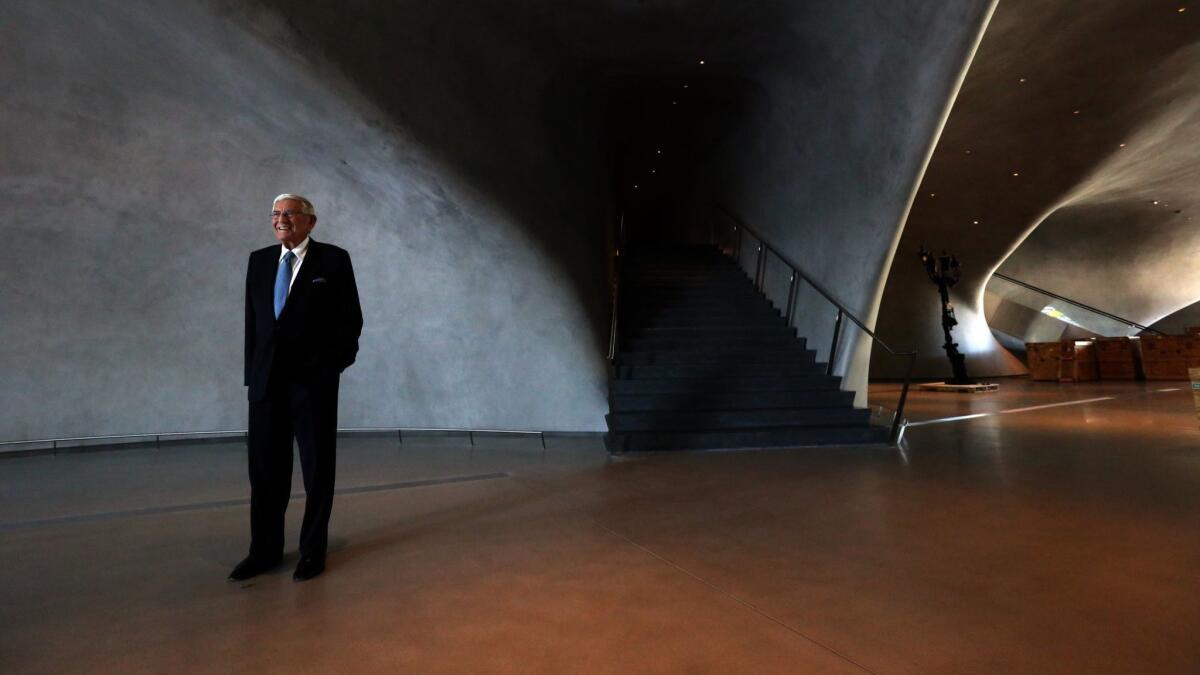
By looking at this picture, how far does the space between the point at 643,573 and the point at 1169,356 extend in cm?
1826

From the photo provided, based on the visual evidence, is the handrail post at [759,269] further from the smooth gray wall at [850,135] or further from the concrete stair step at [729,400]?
the concrete stair step at [729,400]

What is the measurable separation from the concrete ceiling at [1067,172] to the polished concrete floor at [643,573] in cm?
789

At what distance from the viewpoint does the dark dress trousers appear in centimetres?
264

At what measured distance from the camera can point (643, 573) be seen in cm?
256

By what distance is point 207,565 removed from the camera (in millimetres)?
2779

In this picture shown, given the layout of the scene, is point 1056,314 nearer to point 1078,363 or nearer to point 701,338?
point 1078,363

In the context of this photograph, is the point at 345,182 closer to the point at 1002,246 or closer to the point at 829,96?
the point at 829,96

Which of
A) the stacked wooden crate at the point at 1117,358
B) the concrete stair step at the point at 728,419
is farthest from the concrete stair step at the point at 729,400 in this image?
the stacked wooden crate at the point at 1117,358

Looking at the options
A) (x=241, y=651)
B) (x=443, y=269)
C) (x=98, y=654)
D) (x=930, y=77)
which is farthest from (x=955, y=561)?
(x=443, y=269)

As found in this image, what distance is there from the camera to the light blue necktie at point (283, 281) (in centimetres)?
268

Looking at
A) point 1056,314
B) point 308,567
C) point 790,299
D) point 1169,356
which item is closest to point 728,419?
point 790,299

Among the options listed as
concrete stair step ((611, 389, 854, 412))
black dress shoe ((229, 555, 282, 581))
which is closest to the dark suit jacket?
black dress shoe ((229, 555, 282, 581))

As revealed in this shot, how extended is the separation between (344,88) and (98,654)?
13.8 ft

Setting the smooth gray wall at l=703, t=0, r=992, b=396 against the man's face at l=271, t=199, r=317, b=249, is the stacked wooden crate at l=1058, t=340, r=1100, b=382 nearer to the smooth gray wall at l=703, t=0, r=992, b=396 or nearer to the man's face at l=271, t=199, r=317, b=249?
the smooth gray wall at l=703, t=0, r=992, b=396
